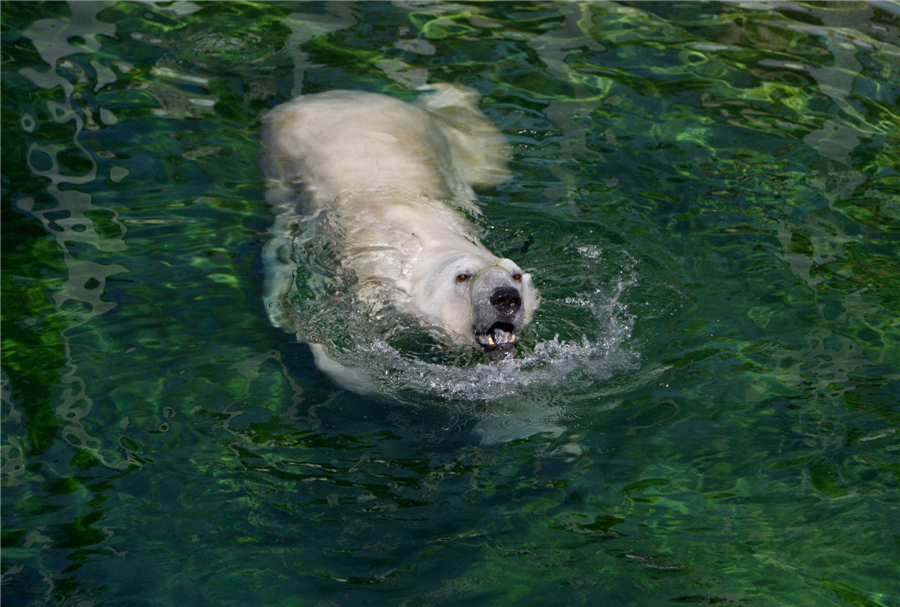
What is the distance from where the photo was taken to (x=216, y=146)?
691 centimetres

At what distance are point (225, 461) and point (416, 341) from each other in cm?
138

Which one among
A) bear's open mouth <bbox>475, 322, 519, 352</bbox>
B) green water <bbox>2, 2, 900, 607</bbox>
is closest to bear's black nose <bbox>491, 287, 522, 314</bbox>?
bear's open mouth <bbox>475, 322, 519, 352</bbox>

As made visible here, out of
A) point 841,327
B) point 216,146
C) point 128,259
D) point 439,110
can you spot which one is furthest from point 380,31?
point 841,327

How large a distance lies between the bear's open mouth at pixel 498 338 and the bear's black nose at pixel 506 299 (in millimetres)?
117

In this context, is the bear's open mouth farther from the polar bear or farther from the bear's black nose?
the bear's black nose

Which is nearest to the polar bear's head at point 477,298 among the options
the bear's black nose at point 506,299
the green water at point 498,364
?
the bear's black nose at point 506,299

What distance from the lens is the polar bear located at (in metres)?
5.08

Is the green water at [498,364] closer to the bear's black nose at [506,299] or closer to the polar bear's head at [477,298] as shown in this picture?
the polar bear's head at [477,298]

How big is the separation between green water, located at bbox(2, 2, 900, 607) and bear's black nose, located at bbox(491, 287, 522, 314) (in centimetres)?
43

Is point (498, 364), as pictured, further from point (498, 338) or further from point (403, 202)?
point (403, 202)

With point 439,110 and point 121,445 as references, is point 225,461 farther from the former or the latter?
point 439,110

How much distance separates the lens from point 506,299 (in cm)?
482

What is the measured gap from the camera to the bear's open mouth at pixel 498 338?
16.3 feet

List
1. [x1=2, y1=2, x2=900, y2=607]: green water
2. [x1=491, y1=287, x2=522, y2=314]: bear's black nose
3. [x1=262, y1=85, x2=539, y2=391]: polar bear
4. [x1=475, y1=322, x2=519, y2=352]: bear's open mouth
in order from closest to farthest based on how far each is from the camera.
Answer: [x1=2, y1=2, x2=900, y2=607]: green water < [x1=491, y1=287, x2=522, y2=314]: bear's black nose < [x1=475, y1=322, x2=519, y2=352]: bear's open mouth < [x1=262, y1=85, x2=539, y2=391]: polar bear
